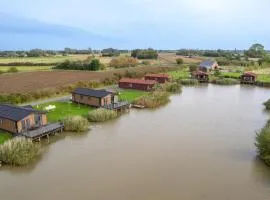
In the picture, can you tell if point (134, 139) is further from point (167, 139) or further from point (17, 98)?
point (17, 98)

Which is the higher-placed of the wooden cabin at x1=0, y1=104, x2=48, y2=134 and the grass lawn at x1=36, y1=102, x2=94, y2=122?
the wooden cabin at x1=0, y1=104, x2=48, y2=134

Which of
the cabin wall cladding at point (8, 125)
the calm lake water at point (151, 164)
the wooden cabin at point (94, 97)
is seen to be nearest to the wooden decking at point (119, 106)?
the wooden cabin at point (94, 97)

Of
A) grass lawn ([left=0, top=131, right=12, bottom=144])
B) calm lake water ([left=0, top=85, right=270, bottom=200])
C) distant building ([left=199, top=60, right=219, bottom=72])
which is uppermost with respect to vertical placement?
distant building ([left=199, top=60, right=219, bottom=72])

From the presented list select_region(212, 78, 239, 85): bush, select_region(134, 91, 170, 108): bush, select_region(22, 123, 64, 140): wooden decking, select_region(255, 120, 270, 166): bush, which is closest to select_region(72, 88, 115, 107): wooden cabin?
select_region(134, 91, 170, 108): bush

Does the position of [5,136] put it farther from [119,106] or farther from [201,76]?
[201,76]

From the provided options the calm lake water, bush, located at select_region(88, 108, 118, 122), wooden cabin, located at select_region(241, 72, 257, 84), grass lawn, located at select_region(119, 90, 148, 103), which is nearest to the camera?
the calm lake water

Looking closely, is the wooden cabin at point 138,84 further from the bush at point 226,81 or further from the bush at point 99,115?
the bush at point 99,115

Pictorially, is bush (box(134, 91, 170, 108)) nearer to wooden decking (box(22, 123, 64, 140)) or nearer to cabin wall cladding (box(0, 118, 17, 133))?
wooden decking (box(22, 123, 64, 140))

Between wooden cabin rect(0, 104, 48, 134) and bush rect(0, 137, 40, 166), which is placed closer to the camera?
bush rect(0, 137, 40, 166)
